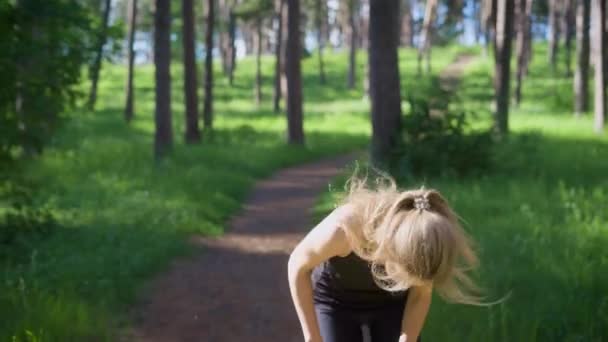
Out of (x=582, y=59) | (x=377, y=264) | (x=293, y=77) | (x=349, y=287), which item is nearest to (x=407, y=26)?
(x=582, y=59)

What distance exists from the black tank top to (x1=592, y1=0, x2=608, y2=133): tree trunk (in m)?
16.7

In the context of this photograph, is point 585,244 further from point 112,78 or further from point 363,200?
point 112,78

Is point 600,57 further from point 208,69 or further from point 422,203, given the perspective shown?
point 422,203

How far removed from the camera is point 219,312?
707 centimetres

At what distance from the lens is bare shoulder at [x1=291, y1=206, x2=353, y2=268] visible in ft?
10.5

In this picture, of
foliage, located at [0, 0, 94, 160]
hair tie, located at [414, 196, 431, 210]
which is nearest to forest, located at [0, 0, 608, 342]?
foliage, located at [0, 0, 94, 160]

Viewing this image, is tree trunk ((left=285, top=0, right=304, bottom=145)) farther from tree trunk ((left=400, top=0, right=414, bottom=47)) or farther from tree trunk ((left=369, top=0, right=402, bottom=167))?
tree trunk ((left=400, top=0, right=414, bottom=47))

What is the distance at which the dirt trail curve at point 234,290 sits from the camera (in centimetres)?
654

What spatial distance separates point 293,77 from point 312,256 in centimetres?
1800

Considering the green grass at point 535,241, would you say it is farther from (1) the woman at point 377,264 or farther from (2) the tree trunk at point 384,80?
(1) the woman at point 377,264

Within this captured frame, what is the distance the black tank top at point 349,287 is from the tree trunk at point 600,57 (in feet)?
54.7

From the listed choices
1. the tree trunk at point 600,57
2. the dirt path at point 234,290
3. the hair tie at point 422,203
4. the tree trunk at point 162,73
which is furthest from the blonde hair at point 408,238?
the tree trunk at point 600,57

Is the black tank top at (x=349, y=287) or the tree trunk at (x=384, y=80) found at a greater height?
the tree trunk at (x=384, y=80)

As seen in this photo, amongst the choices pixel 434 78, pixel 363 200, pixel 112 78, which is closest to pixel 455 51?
pixel 112 78
